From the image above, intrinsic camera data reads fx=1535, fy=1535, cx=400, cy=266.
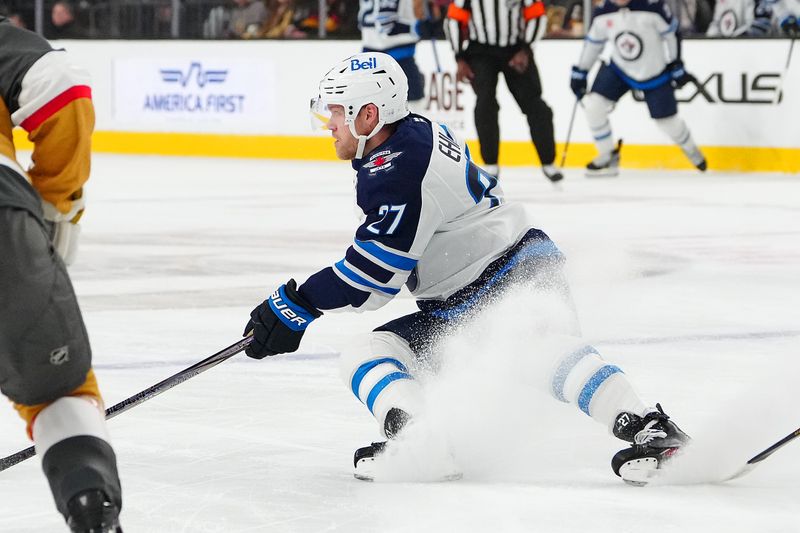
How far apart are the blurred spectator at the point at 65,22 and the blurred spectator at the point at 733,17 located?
511 cm

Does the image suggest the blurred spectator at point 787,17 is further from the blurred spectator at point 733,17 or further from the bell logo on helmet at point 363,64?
the bell logo on helmet at point 363,64

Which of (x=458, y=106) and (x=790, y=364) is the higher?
(x=790, y=364)

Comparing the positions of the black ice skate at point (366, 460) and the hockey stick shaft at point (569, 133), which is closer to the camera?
the black ice skate at point (366, 460)

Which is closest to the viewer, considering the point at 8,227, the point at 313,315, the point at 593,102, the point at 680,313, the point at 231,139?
the point at 8,227

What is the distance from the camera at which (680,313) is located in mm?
4383

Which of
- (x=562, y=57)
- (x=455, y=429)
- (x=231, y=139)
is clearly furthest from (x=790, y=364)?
(x=231, y=139)

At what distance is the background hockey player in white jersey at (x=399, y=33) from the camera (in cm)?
987

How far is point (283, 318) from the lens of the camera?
2529 millimetres

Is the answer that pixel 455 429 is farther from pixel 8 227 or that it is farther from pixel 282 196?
pixel 282 196

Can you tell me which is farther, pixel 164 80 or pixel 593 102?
pixel 164 80

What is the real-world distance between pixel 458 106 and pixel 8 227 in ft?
30.0

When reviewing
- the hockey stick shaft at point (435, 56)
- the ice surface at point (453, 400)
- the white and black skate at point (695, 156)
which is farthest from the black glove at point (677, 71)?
the ice surface at point (453, 400)

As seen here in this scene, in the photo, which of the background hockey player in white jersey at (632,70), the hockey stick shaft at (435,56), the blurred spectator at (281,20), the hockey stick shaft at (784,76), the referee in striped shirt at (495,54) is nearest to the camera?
the referee in striped shirt at (495,54)

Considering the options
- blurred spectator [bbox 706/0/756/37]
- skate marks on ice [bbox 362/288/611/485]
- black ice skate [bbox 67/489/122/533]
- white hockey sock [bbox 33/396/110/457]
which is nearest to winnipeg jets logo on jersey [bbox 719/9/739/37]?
blurred spectator [bbox 706/0/756/37]
